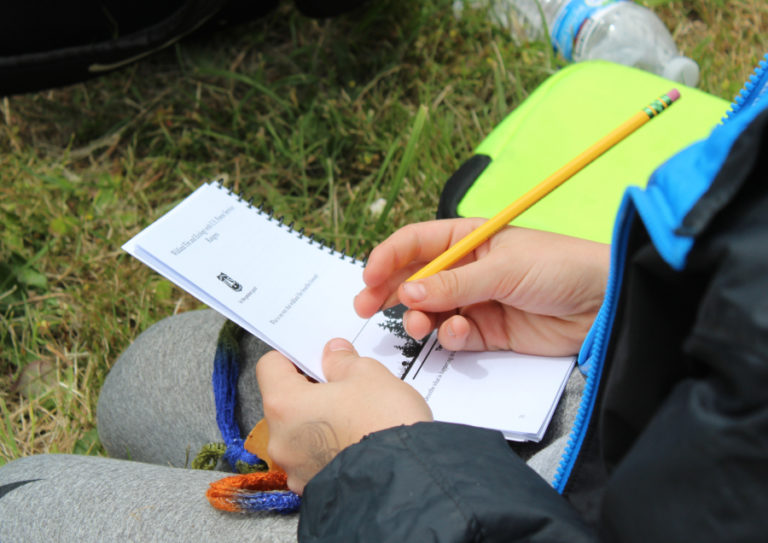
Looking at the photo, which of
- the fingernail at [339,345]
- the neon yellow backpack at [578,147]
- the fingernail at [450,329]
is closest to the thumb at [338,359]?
the fingernail at [339,345]

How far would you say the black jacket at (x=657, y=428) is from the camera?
14.3 inches

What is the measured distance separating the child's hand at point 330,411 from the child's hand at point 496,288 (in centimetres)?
11

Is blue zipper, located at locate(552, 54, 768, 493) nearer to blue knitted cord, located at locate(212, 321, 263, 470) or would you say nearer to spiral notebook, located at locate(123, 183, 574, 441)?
spiral notebook, located at locate(123, 183, 574, 441)

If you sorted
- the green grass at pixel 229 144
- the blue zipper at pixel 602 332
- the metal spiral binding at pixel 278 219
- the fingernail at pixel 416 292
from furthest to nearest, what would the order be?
the green grass at pixel 229 144, the metal spiral binding at pixel 278 219, the fingernail at pixel 416 292, the blue zipper at pixel 602 332

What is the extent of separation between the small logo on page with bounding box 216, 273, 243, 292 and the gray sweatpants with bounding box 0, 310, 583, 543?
15cm

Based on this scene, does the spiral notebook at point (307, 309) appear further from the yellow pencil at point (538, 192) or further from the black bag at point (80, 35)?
the black bag at point (80, 35)

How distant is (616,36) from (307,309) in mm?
1229

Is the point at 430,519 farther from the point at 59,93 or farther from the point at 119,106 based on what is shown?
the point at 59,93

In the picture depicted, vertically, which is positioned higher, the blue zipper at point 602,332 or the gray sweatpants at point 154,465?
the blue zipper at point 602,332

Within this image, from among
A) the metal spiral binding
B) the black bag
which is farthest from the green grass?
the metal spiral binding

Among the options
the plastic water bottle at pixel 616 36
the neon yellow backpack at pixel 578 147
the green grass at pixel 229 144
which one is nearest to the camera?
the neon yellow backpack at pixel 578 147

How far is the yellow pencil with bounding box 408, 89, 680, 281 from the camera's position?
32.0 inches

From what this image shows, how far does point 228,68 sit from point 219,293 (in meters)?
1.17

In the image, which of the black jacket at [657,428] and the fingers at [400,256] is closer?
the black jacket at [657,428]
